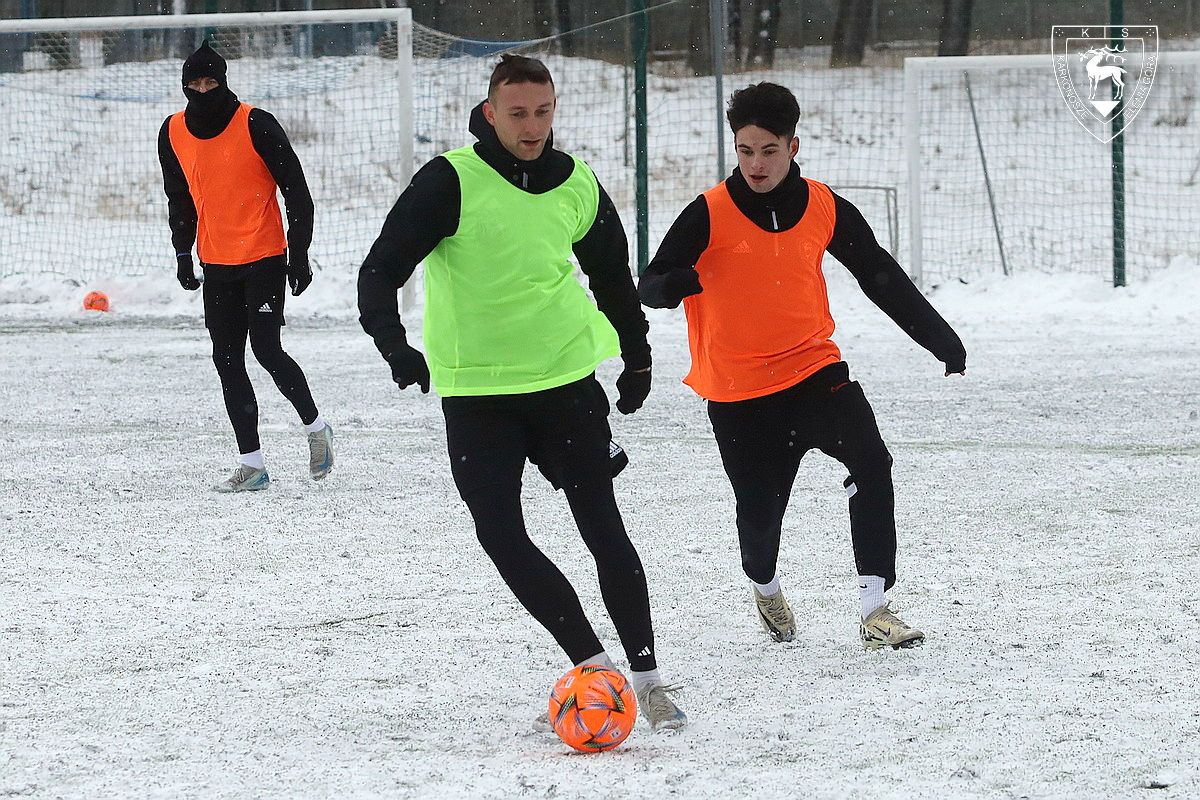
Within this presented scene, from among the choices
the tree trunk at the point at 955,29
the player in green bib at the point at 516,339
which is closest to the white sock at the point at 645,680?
the player in green bib at the point at 516,339

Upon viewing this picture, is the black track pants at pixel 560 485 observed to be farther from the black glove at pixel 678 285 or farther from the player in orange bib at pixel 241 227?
the player in orange bib at pixel 241 227

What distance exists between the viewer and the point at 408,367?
3336 mm

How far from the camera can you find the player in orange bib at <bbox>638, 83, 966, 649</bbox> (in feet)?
13.7

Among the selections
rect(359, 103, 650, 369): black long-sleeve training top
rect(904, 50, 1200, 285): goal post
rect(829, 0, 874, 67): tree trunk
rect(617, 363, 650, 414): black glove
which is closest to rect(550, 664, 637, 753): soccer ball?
rect(617, 363, 650, 414): black glove

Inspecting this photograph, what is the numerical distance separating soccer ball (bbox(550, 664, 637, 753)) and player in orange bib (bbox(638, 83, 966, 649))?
99cm

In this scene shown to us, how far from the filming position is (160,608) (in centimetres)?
477

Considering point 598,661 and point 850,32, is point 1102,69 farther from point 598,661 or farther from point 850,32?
point 598,661

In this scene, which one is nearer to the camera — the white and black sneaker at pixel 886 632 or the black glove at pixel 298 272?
the white and black sneaker at pixel 886 632

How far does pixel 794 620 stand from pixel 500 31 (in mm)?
20626

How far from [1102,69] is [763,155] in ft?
37.4

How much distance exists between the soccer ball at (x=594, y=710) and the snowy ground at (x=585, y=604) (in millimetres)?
59

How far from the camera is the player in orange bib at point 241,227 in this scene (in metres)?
6.50

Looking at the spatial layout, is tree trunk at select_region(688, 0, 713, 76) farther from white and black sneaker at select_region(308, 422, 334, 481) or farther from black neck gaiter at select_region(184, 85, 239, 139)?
white and black sneaker at select_region(308, 422, 334, 481)

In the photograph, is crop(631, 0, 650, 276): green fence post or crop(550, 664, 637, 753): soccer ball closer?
crop(550, 664, 637, 753): soccer ball
